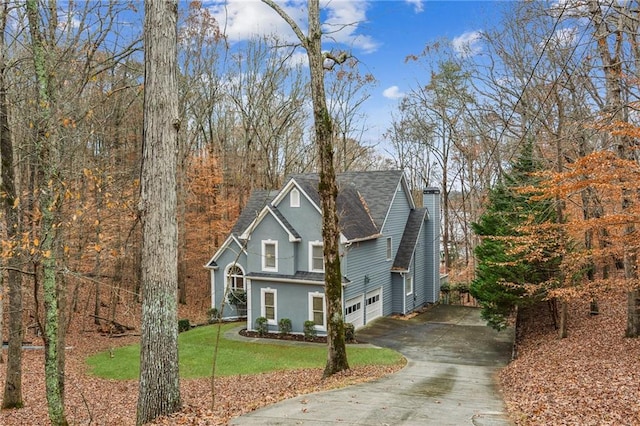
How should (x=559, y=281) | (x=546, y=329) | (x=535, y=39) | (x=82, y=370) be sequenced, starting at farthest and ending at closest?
(x=535, y=39)
(x=546, y=329)
(x=82, y=370)
(x=559, y=281)

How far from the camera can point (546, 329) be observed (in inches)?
681

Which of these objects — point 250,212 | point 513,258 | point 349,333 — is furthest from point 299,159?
point 513,258

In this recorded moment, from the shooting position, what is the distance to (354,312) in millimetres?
20312

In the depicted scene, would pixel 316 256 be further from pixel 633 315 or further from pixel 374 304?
pixel 633 315

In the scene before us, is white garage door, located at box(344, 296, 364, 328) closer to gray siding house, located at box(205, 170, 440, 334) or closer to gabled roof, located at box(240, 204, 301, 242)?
gray siding house, located at box(205, 170, 440, 334)

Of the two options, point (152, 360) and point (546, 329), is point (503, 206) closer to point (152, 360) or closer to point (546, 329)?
point (546, 329)

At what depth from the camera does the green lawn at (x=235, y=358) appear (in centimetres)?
1520

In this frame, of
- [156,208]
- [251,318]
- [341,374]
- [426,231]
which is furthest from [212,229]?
[156,208]

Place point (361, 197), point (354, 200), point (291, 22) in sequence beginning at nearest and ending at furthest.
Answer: point (291, 22), point (354, 200), point (361, 197)

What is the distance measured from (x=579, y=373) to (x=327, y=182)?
273 inches

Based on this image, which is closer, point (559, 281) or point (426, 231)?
point (559, 281)

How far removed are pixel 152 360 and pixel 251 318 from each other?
14394mm

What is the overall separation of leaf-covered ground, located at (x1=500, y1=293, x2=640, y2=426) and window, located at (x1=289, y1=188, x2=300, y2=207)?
1037 centimetres

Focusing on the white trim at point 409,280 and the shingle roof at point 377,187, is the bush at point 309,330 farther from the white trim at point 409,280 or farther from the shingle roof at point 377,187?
the white trim at point 409,280
